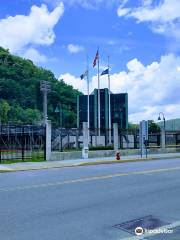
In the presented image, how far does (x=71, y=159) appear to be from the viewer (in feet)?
108

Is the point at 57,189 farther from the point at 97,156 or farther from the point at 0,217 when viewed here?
the point at 97,156

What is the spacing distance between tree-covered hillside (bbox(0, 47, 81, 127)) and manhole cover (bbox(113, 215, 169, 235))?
91.0 meters

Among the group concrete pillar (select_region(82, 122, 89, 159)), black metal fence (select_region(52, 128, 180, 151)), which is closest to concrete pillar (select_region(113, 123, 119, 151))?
black metal fence (select_region(52, 128, 180, 151))

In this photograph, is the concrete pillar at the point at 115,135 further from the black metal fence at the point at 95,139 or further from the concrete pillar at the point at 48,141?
the concrete pillar at the point at 48,141

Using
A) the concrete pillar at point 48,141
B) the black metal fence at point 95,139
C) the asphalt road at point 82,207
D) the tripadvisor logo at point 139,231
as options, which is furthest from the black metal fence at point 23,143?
the tripadvisor logo at point 139,231

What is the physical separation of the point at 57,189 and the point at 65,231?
6.09 meters

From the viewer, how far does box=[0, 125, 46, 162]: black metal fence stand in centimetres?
3216

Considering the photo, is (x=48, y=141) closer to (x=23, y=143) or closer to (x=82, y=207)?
(x=23, y=143)

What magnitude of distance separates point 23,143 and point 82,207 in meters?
22.1

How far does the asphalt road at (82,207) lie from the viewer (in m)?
8.48

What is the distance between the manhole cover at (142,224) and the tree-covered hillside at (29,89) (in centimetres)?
9097

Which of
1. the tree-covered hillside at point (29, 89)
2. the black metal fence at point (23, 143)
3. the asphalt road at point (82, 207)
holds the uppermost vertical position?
the tree-covered hillside at point (29, 89)

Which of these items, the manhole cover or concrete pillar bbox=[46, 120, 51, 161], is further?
concrete pillar bbox=[46, 120, 51, 161]

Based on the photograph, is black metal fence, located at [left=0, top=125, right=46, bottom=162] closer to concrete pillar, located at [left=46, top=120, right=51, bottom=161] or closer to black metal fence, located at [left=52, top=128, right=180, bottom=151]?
concrete pillar, located at [left=46, top=120, right=51, bottom=161]
